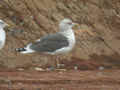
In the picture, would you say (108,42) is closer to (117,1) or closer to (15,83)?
(117,1)

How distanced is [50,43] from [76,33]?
3162 mm

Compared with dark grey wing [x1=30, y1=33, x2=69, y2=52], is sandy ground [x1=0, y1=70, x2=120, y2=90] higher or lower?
lower

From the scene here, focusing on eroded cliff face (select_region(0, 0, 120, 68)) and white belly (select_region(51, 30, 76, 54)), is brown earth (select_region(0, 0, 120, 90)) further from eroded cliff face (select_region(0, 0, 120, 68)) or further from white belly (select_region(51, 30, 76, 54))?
white belly (select_region(51, 30, 76, 54))

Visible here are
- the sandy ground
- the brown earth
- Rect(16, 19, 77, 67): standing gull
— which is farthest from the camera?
the brown earth

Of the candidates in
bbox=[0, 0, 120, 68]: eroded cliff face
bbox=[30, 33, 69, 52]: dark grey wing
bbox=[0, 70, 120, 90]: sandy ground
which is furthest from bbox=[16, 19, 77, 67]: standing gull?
bbox=[0, 0, 120, 68]: eroded cliff face

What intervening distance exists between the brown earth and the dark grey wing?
65 centimetres

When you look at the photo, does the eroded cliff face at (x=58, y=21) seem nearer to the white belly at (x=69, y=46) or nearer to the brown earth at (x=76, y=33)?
the brown earth at (x=76, y=33)

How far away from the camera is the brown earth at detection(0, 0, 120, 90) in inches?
426

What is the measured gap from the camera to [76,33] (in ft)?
39.9

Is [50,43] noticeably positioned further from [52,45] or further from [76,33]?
[76,33]

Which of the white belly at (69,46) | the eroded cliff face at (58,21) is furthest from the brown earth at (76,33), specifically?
the white belly at (69,46)

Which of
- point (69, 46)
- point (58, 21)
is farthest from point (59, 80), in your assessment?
point (58, 21)

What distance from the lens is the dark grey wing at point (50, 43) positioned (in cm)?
904

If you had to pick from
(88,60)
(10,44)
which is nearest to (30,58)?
(10,44)
